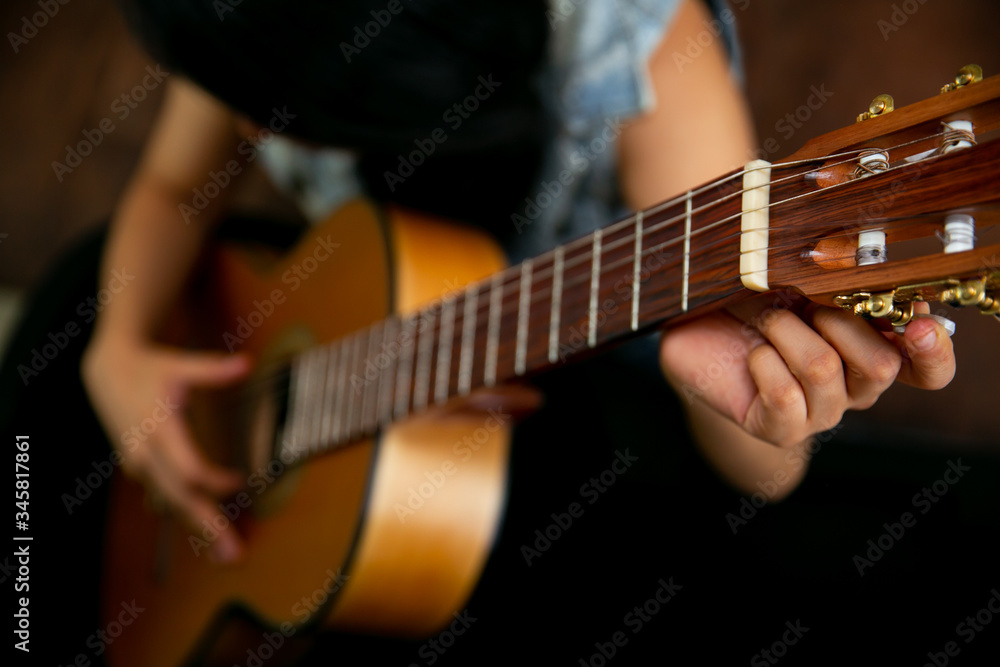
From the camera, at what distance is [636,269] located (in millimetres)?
462

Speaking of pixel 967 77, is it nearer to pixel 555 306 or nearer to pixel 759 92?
pixel 555 306

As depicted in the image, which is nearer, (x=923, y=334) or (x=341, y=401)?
(x=923, y=334)

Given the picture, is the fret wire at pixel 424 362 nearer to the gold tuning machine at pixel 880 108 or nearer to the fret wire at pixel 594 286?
the fret wire at pixel 594 286

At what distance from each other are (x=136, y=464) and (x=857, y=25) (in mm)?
1433

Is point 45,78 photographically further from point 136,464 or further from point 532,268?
point 532,268

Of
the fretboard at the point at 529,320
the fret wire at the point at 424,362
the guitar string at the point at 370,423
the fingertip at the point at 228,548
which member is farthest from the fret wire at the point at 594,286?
the fingertip at the point at 228,548

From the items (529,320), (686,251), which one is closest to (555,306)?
(529,320)

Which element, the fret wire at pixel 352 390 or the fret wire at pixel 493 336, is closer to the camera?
the fret wire at pixel 493 336

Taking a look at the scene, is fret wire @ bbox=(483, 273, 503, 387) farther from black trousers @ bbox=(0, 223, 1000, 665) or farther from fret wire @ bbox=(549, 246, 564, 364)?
black trousers @ bbox=(0, 223, 1000, 665)

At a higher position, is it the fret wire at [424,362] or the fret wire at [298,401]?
the fret wire at [424,362]

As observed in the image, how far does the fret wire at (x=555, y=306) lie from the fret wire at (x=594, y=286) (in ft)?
0.13

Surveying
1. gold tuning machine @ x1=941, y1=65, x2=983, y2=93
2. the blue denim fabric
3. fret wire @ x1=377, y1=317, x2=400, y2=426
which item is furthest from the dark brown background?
gold tuning machine @ x1=941, y1=65, x2=983, y2=93

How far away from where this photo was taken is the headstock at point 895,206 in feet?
0.99

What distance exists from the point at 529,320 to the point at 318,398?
1.15 ft
